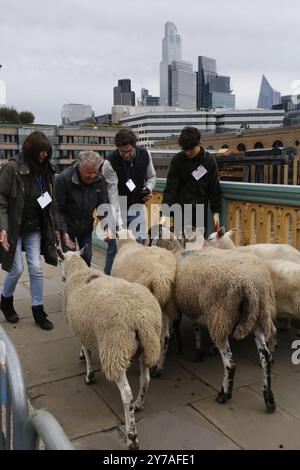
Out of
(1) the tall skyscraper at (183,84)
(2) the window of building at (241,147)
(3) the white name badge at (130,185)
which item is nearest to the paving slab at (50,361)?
(3) the white name badge at (130,185)

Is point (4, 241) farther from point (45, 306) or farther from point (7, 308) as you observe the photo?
point (45, 306)

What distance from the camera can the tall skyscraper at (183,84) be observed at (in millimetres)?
182875

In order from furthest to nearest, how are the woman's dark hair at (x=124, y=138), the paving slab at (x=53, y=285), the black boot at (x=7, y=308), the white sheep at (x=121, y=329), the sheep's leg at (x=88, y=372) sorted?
the paving slab at (x=53, y=285), the black boot at (x=7, y=308), the woman's dark hair at (x=124, y=138), the sheep's leg at (x=88, y=372), the white sheep at (x=121, y=329)

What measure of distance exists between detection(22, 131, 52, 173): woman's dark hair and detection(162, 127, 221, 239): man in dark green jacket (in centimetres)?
137

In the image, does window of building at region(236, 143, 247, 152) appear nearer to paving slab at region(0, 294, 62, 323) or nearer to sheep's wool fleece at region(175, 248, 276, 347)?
paving slab at region(0, 294, 62, 323)

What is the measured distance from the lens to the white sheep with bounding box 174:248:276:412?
319 centimetres

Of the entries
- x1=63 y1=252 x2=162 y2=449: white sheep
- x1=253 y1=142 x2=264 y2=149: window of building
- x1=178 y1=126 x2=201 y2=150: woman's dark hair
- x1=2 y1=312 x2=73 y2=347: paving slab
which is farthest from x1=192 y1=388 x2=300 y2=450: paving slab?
x1=253 y1=142 x2=264 y2=149: window of building

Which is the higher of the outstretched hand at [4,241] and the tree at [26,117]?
the tree at [26,117]

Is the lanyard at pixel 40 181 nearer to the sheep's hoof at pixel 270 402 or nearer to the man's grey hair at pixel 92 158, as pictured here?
the man's grey hair at pixel 92 158

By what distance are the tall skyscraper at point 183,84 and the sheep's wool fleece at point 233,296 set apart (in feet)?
604

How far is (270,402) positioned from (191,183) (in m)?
2.63

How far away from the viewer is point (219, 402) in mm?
3295

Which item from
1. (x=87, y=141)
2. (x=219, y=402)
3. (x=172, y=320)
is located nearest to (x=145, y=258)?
(x=172, y=320)

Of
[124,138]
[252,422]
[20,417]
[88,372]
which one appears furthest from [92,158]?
[20,417]
